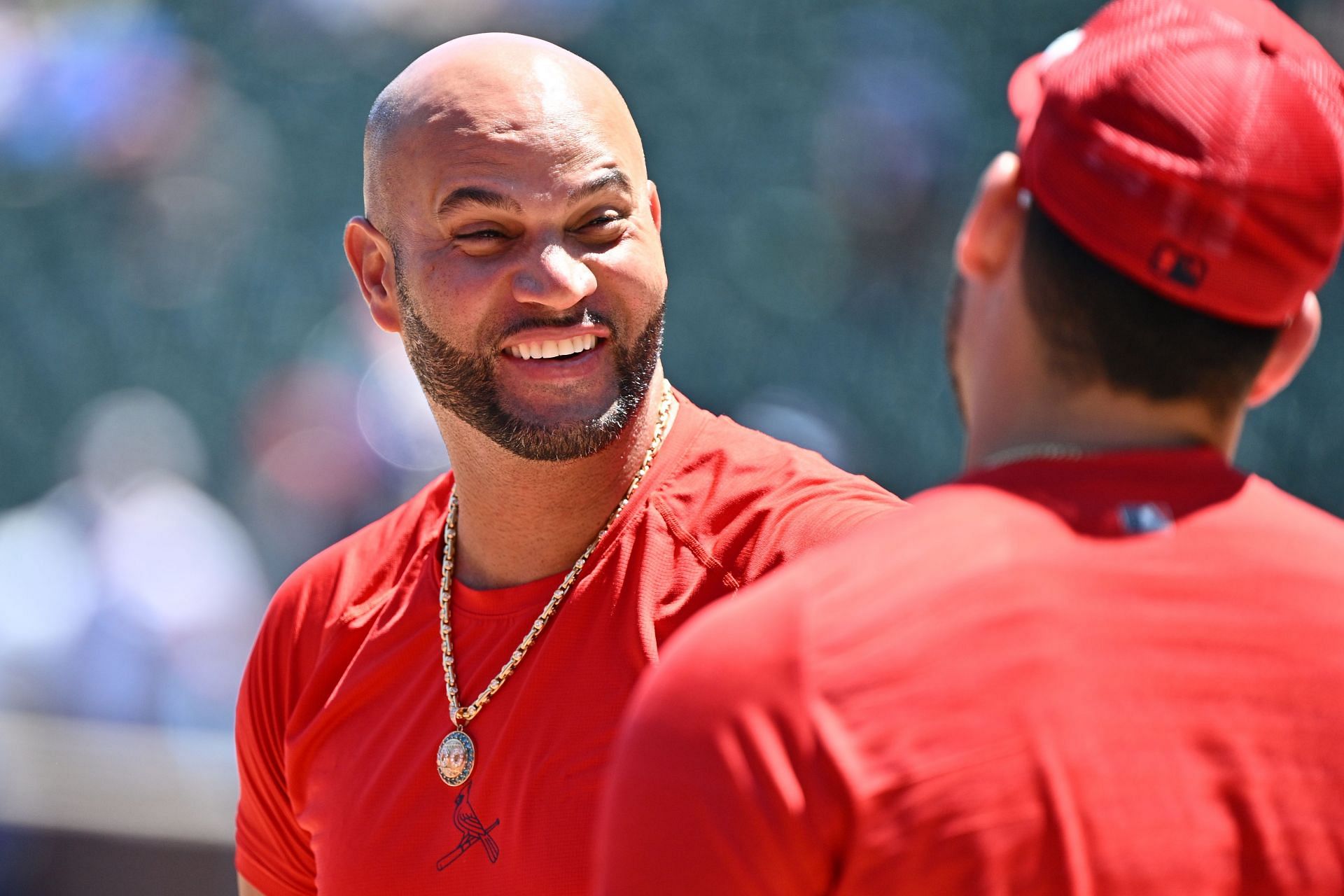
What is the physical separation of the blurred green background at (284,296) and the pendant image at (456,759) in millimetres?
2524

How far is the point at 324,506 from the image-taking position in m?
5.86

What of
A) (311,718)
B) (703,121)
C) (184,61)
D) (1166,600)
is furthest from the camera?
(184,61)

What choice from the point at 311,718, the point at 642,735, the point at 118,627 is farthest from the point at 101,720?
the point at 642,735

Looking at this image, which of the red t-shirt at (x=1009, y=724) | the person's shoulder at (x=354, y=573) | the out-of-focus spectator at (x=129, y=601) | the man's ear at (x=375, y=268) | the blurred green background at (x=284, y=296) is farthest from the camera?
the blurred green background at (x=284, y=296)

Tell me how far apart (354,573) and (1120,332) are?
4.86 feet

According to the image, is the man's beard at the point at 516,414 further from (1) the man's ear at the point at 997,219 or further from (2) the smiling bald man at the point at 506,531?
(1) the man's ear at the point at 997,219

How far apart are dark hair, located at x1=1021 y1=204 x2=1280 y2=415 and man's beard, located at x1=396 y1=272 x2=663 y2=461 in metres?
1.05

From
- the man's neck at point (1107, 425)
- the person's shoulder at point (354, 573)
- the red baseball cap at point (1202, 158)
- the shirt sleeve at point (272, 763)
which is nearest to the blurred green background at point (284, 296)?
the shirt sleeve at point (272, 763)

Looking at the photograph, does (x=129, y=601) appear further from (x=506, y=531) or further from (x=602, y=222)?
(x=602, y=222)

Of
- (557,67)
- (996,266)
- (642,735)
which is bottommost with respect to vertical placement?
(642,735)

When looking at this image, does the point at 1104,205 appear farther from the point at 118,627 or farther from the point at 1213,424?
the point at 118,627

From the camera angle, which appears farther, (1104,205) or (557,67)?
(557,67)

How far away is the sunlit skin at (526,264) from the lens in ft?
6.98

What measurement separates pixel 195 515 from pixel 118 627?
0.62m
